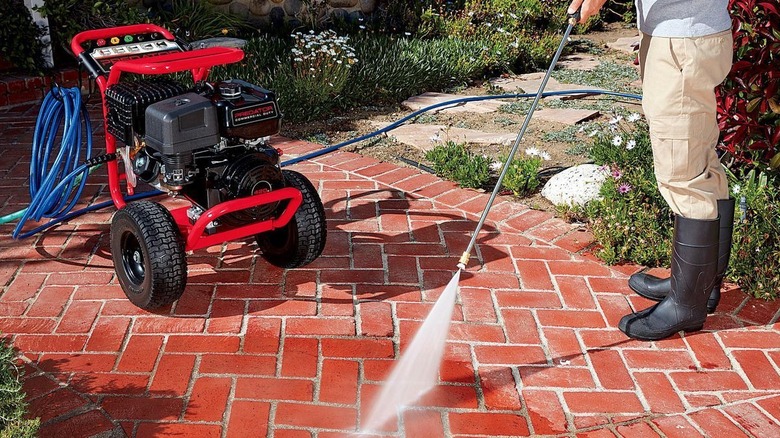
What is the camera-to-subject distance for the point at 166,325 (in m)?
3.81

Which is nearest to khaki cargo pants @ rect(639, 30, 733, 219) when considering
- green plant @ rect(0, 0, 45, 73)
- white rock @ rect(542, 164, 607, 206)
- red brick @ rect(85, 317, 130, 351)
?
white rock @ rect(542, 164, 607, 206)

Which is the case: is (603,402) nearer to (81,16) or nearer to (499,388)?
(499,388)

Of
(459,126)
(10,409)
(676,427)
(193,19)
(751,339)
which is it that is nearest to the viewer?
(10,409)

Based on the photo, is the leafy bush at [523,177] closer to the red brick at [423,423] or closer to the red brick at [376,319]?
the red brick at [376,319]

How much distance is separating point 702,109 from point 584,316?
1.05 metres

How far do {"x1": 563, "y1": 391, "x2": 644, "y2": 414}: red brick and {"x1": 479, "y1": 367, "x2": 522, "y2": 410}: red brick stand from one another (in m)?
0.20

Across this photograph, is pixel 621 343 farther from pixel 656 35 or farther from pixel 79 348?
pixel 79 348

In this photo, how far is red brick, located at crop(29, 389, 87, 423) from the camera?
10.4 ft

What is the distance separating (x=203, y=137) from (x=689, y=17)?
1976mm

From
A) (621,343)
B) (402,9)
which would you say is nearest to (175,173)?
(621,343)

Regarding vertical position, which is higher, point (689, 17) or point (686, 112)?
point (689, 17)

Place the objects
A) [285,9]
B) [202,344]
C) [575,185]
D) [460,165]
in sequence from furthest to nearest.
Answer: [285,9] → [460,165] → [575,185] → [202,344]

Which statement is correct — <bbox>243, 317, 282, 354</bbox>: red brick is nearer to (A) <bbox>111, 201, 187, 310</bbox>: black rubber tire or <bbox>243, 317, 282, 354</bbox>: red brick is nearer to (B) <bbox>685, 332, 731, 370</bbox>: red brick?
(A) <bbox>111, 201, 187, 310</bbox>: black rubber tire

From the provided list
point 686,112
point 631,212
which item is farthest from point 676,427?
point 631,212
